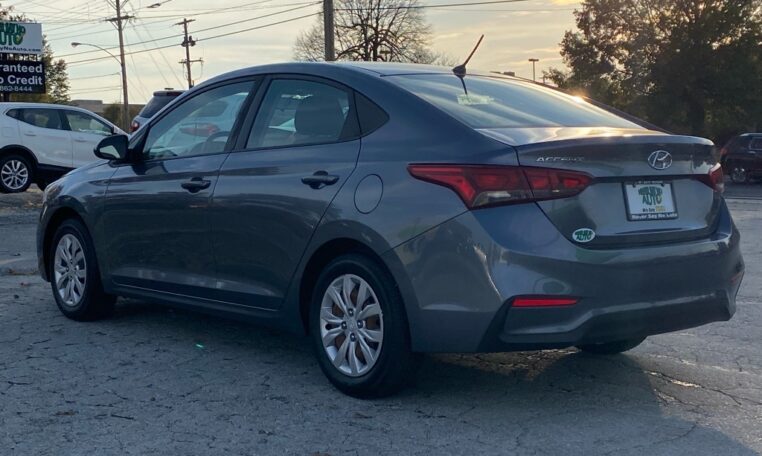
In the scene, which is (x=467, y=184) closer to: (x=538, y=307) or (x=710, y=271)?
(x=538, y=307)

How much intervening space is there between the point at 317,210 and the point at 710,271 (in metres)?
1.90

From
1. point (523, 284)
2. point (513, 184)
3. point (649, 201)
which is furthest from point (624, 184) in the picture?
point (523, 284)

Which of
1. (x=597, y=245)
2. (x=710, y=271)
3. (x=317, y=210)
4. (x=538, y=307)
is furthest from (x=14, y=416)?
(x=710, y=271)

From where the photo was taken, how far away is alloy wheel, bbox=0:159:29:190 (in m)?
17.4

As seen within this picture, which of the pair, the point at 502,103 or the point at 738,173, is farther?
the point at 738,173

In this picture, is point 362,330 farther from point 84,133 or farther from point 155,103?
point 155,103

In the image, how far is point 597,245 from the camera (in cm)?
403

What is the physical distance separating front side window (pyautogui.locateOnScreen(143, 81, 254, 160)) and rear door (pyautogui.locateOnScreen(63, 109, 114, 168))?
12.8 m

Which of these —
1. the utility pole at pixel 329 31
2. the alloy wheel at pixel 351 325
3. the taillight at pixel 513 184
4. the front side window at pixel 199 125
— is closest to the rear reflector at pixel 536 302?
the taillight at pixel 513 184

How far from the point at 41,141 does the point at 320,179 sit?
14.7 metres

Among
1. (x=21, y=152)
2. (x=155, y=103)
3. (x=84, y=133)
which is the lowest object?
(x=21, y=152)

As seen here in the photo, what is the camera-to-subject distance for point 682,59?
44.5 m

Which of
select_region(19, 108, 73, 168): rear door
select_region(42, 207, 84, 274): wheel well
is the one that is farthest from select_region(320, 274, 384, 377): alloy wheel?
select_region(19, 108, 73, 168): rear door

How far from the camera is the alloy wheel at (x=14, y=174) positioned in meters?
17.4
